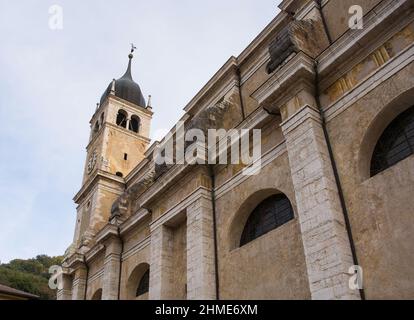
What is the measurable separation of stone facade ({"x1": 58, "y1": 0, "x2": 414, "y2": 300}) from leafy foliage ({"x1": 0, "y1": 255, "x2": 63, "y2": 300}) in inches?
1395

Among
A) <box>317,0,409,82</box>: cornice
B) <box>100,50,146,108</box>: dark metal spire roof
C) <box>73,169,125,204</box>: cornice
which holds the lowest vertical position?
<box>317,0,409,82</box>: cornice

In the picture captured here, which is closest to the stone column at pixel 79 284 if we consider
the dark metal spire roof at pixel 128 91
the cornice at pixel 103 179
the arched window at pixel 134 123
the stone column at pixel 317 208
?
the cornice at pixel 103 179

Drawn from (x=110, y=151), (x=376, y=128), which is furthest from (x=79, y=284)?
(x=376, y=128)

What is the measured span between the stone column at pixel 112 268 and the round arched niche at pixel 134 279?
0.75 meters

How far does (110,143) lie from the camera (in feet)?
86.5

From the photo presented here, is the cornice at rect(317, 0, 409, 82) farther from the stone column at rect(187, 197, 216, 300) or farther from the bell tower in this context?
the bell tower

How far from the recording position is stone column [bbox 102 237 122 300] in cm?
1744

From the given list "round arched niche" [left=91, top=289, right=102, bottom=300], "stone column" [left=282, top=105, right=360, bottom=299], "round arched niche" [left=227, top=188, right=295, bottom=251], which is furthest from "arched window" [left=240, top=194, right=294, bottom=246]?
"round arched niche" [left=91, top=289, right=102, bottom=300]

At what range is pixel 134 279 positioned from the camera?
17.1m

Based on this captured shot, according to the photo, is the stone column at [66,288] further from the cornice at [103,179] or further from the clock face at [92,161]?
the clock face at [92,161]

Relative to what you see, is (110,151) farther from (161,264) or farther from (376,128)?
(376,128)
